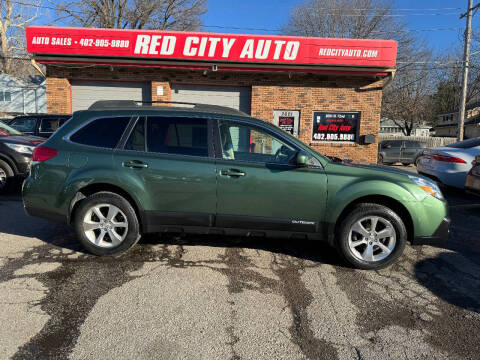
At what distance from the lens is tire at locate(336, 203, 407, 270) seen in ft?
11.2

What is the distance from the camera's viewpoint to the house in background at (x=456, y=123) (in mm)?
38450

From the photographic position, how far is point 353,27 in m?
32.2

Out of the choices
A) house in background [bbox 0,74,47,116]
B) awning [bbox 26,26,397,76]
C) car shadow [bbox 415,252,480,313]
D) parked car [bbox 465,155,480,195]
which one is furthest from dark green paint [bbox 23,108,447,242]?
house in background [bbox 0,74,47,116]

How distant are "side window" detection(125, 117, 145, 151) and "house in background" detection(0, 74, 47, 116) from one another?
4138 centimetres

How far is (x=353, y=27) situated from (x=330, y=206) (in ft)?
114

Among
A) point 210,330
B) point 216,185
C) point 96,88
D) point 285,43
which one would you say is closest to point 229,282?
point 210,330

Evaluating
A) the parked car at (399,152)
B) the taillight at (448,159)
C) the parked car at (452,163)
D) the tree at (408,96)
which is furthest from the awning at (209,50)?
the tree at (408,96)

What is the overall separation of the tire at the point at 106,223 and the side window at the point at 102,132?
617 millimetres

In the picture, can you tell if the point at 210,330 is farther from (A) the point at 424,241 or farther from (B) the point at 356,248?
(A) the point at 424,241

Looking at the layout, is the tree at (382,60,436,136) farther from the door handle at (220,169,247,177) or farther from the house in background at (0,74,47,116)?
the house in background at (0,74,47,116)

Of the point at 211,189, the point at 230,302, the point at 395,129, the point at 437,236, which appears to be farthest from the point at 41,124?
the point at 395,129

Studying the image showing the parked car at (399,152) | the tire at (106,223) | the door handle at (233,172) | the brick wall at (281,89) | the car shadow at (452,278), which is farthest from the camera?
the parked car at (399,152)

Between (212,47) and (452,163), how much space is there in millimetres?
8237

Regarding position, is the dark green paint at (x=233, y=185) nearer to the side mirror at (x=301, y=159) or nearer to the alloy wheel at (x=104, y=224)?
the side mirror at (x=301, y=159)
